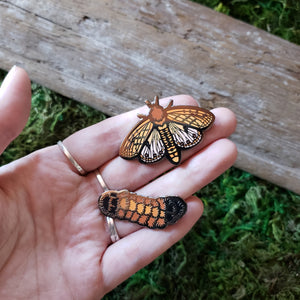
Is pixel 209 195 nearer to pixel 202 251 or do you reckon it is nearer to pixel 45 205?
pixel 202 251

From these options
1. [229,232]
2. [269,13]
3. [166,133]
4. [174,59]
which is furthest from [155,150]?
[269,13]

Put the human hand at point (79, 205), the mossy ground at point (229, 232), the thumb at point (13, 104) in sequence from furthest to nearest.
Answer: the mossy ground at point (229, 232) < the human hand at point (79, 205) < the thumb at point (13, 104)

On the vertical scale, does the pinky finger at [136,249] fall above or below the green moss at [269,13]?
below

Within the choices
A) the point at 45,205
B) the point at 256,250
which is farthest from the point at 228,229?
the point at 45,205

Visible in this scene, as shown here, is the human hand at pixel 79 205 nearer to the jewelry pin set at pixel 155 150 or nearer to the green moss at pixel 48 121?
the jewelry pin set at pixel 155 150

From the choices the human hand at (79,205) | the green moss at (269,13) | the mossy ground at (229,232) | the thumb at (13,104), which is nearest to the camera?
the thumb at (13,104)

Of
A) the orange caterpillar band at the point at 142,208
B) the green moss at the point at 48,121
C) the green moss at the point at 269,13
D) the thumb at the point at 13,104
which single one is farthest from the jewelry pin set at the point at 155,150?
the green moss at the point at 269,13

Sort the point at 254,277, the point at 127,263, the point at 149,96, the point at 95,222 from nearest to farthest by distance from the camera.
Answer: the point at 127,263 → the point at 95,222 → the point at 254,277 → the point at 149,96
